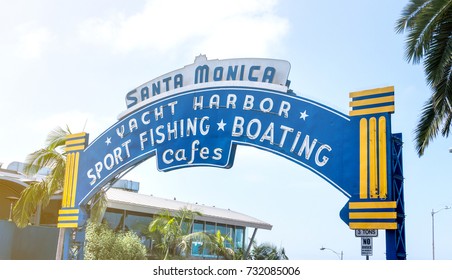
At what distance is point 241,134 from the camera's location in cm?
1493

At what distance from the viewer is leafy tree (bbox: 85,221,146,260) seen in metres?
21.2

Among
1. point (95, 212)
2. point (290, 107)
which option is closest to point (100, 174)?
point (95, 212)

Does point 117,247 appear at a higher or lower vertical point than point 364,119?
lower

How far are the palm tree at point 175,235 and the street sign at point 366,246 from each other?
958cm

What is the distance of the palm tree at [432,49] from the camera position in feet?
47.2

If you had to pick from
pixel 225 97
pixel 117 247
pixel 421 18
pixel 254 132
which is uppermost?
pixel 421 18

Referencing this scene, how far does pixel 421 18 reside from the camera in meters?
14.6

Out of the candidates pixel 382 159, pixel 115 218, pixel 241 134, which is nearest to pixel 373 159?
pixel 382 159

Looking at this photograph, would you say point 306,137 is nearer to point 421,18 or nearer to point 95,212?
point 421,18

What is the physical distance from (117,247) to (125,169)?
17.4 feet

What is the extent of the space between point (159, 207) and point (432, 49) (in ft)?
50.2

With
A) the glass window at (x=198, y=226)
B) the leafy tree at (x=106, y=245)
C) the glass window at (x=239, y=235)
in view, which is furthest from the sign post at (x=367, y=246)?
the glass window at (x=239, y=235)

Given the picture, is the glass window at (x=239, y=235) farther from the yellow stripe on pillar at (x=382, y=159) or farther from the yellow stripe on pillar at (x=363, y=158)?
the yellow stripe on pillar at (x=382, y=159)

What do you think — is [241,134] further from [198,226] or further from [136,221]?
[198,226]
